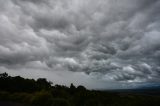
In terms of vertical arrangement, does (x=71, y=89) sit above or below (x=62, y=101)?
above

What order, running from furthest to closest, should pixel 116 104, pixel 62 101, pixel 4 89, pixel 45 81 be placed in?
pixel 45 81, pixel 4 89, pixel 62 101, pixel 116 104

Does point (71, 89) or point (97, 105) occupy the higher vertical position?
point (71, 89)

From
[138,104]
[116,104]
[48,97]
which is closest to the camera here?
[138,104]

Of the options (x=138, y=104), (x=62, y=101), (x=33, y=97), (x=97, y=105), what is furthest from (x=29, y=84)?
(x=138, y=104)

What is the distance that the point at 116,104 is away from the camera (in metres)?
49.9

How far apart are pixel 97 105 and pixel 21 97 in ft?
104

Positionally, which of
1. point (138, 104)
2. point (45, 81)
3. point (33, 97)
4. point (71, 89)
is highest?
point (45, 81)

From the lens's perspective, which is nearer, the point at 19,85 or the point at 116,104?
the point at 116,104

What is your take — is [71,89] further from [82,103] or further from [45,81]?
[82,103]

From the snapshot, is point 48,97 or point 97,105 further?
point 48,97

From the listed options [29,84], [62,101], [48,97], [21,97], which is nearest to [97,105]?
[62,101]

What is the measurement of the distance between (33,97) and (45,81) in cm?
4523

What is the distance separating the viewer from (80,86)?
91.8 meters

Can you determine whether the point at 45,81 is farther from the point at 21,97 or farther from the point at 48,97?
the point at 48,97
